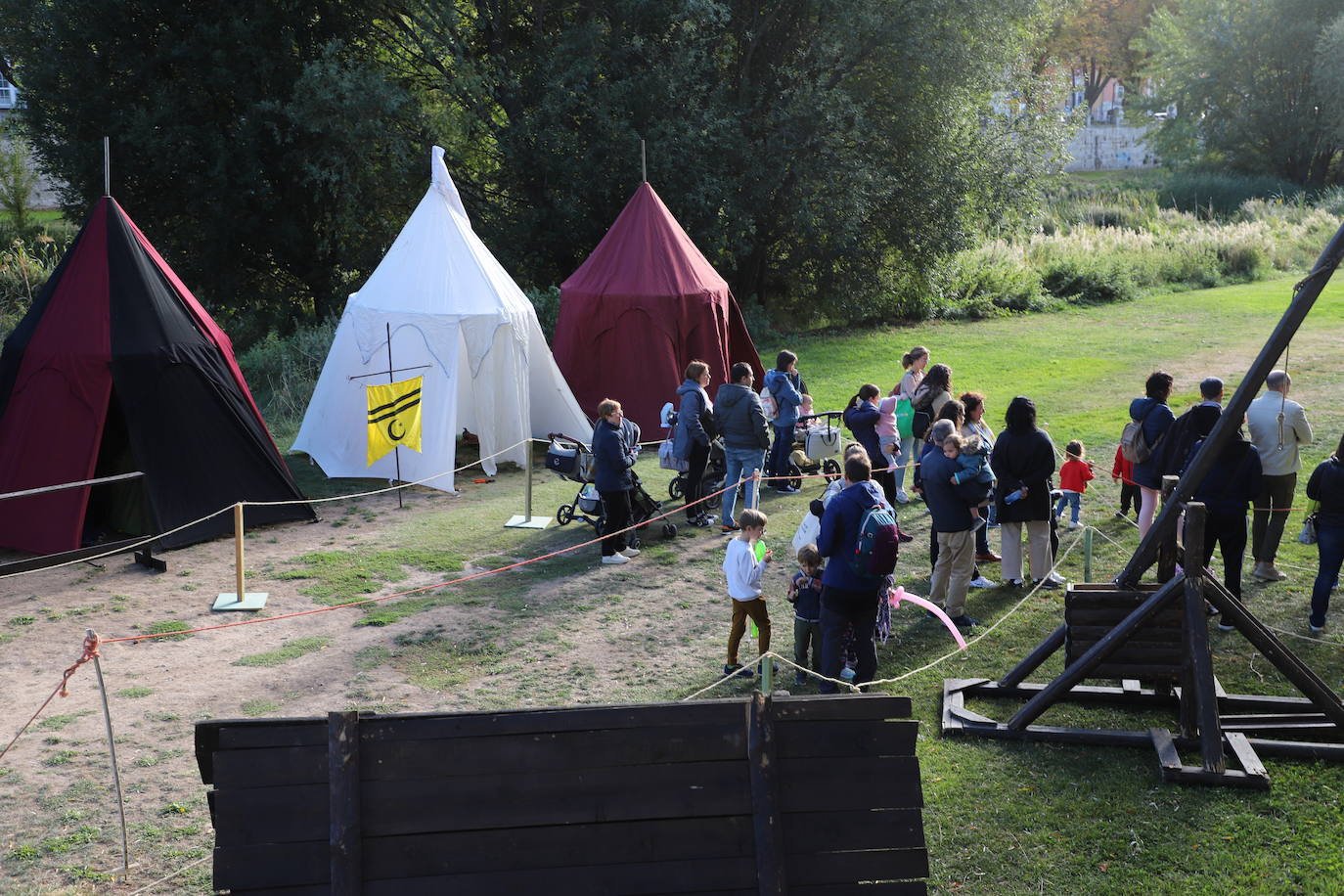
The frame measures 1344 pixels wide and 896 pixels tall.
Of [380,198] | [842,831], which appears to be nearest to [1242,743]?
[842,831]

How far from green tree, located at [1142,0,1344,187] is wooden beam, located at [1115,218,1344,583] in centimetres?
4338

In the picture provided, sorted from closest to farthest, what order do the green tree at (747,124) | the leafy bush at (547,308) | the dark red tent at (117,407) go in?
the dark red tent at (117,407) → the leafy bush at (547,308) → the green tree at (747,124)

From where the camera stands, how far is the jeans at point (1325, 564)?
855 cm

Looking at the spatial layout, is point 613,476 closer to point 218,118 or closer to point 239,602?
point 239,602

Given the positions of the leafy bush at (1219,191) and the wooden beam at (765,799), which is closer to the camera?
the wooden beam at (765,799)

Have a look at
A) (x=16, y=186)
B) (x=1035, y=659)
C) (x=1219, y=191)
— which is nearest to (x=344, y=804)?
(x=1035, y=659)

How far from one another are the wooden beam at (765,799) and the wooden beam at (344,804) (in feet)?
4.33

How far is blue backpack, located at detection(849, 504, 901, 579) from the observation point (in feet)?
23.6

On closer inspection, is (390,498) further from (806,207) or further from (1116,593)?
(806,207)

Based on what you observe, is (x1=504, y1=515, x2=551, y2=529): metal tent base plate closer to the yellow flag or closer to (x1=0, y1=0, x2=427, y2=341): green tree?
the yellow flag

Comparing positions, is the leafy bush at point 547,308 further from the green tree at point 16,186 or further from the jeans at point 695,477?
the green tree at point 16,186

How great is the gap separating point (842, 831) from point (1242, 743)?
3.98 meters

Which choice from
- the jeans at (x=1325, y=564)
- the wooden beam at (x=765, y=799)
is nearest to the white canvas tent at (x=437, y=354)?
the jeans at (x=1325, y=564)

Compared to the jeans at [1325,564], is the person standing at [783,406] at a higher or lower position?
higher
